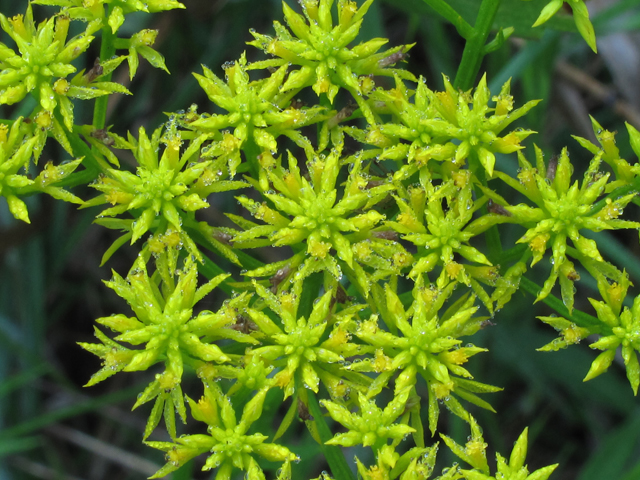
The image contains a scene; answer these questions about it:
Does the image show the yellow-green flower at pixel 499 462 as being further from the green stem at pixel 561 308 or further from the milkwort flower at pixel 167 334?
the milkwort flower at pixel 167 334

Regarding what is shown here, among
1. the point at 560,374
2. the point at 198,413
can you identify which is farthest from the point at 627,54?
the point at 198,413

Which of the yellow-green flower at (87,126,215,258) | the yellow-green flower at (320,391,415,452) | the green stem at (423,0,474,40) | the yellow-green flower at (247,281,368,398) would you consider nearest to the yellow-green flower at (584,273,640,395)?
the yellow-green flower at (320,391,415,452)

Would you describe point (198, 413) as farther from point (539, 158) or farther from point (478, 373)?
point (478, 373)

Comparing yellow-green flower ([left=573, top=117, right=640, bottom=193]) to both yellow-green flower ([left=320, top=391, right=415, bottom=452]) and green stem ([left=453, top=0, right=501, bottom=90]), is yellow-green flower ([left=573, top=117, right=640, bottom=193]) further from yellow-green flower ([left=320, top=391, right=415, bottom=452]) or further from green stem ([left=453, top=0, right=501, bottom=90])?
yellow-green flower ([left=320, top=391, right=415, bottom=452])

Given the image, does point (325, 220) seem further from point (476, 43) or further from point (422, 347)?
point (476, 43)

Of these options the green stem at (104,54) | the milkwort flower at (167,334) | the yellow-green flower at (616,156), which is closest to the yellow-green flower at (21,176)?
the green stem at (104,54)
